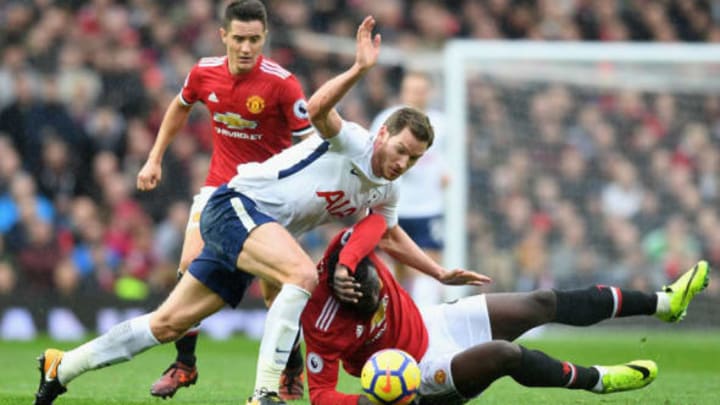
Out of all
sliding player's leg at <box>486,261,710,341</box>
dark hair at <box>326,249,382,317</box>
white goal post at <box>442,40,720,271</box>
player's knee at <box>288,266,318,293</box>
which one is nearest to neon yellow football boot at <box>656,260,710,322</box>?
sliding player's leg at <box>486,261,710,341</box>

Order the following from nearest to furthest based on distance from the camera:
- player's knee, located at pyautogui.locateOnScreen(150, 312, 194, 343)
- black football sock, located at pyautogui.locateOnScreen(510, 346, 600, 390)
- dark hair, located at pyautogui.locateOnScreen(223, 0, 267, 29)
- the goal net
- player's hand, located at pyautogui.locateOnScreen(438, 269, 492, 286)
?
black football sock, located at pyautogui.locateOnScreen(510, 346, 600, 390), player's knee, located at pyautogui.locateOnScreen(150, 312, 194, 343), player's hand, located at pyautogui.locateOnScreen(438, 269, 492, 286), dark hair, located at pyautogui.locateOnScreen(223, 0, 267, 29), the goal net

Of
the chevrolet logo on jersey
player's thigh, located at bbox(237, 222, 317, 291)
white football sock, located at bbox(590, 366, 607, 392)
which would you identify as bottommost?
white football sock, located at bbox(590, 366, 607, 392)

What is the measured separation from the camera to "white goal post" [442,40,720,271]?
43.8 feet

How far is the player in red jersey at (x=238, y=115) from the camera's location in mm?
8031

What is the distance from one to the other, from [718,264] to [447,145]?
12.3 ft

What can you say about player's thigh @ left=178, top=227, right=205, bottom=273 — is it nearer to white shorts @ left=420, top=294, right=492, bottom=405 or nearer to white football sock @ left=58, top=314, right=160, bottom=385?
white football sock @ left=58, top=314, right=160, bottom=385

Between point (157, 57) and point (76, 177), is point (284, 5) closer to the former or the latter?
point (157, 57)

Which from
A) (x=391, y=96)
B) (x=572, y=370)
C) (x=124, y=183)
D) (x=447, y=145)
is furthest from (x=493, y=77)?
(x=572, y=370)

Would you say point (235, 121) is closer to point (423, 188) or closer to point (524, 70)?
point (423, 188)

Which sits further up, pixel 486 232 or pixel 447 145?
pixel 447 145

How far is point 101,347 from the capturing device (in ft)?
22.9

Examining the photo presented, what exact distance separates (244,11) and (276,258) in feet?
6.41

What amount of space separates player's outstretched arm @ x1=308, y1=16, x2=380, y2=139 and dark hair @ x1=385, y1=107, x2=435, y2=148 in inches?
11.7

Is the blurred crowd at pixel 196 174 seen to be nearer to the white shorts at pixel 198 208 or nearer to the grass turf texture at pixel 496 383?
the grass turf texture at pixel 496 383
